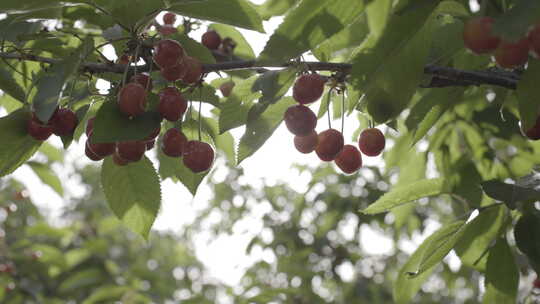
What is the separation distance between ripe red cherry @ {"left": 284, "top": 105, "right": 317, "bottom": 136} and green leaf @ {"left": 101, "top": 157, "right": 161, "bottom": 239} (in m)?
0.58

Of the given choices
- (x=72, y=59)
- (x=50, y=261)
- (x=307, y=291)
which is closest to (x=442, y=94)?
(x=72, y=59)

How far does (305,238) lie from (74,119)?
435 cm

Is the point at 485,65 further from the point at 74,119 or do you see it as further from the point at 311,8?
the point at 74,119

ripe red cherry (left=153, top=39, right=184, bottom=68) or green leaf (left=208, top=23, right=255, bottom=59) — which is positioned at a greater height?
ripe red cherry (left=153, top=39, right=184, bottom=68)

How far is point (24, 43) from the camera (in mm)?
2172

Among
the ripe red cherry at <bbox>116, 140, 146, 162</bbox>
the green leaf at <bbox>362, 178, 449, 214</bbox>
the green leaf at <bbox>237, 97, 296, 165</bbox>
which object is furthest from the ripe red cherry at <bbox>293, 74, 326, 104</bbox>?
the green leaf at <bbox>362, 178, 449, 214</bbox>

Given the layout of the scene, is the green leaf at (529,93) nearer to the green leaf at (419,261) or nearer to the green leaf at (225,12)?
the green leaf at (419,261)

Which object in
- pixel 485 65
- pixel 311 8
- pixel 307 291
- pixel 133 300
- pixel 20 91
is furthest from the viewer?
pixel 133 300

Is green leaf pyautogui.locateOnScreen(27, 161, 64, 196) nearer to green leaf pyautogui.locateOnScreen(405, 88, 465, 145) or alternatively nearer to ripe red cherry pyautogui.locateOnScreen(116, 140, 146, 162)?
ripe red cherry pyautogui.locateOnScreen(116, 140, 146, 162)

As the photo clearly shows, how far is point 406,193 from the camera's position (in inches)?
88.0

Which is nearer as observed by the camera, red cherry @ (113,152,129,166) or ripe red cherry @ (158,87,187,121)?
ripe red cherry @ (158,87,187,121)

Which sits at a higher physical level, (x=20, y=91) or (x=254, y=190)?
(x=20, y=91)

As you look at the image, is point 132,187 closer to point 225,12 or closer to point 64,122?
point 64,122

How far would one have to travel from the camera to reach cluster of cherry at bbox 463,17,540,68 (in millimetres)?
1307
